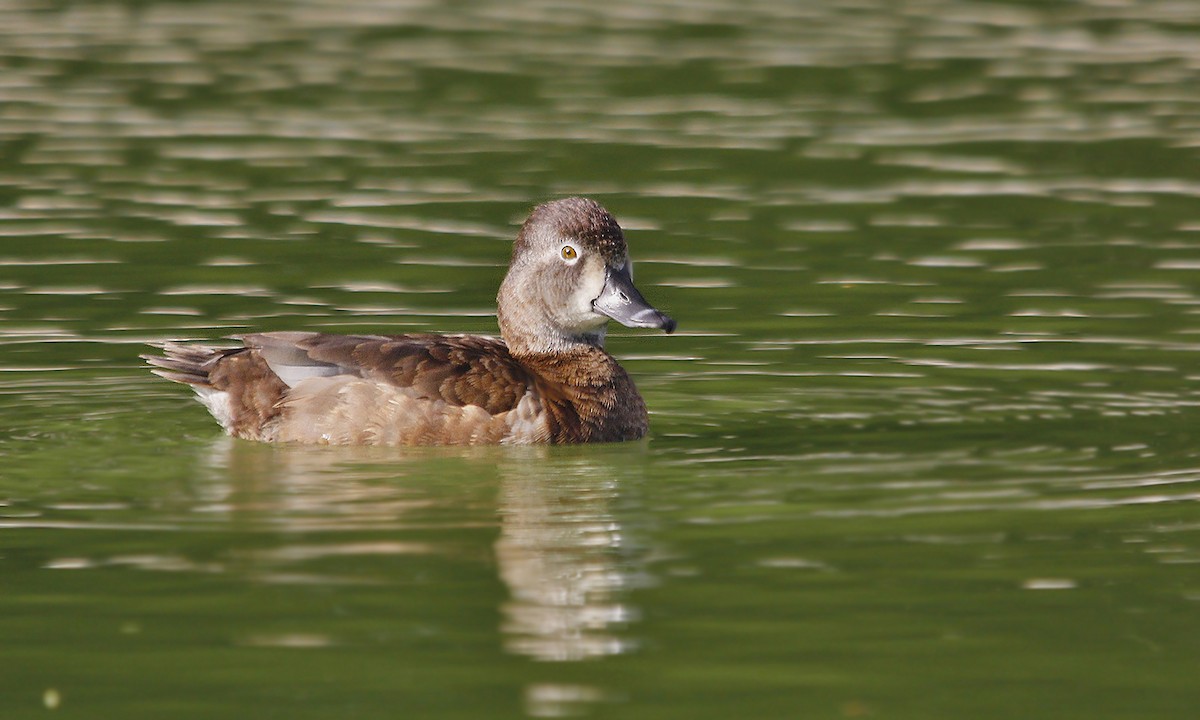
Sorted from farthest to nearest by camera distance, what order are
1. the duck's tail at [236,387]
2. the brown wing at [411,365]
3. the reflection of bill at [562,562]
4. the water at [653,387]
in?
the duck's tail at [236,387] → the brown wing at [411,365] → the reflection of bill at [562,562] → the water at [653,387]

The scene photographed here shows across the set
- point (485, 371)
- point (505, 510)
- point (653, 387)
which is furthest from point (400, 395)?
point (653, 387)

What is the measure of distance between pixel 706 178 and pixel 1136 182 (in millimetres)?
3367

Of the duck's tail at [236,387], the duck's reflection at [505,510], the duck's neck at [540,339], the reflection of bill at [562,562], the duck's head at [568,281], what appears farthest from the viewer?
the duck's neck at [540,339]

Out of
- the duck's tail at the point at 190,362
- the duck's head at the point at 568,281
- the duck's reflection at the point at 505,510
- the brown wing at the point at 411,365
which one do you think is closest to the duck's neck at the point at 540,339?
the duck's head at the point at 568,281

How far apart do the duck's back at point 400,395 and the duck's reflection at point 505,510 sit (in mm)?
111

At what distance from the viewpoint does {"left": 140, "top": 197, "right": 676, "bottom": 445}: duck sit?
10766 millimetres

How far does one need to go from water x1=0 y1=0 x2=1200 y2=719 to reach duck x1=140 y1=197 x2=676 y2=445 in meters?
0.19

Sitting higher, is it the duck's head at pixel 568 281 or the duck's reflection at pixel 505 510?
the duck's head at pixel 568 281

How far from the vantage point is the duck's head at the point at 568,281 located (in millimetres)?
11211

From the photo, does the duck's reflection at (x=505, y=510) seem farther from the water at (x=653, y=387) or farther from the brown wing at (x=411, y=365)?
the brown wing at (x=411, y=365)

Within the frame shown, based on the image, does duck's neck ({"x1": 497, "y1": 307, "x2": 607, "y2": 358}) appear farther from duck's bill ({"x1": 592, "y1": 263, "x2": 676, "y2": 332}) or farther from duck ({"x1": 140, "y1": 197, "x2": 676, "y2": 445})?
duck's bill ({"x1": 592, "y1": 263, "x2": 676, "y2": 332})

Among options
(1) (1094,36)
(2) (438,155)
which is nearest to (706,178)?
(2) (438,155)

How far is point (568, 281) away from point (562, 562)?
2.96 m

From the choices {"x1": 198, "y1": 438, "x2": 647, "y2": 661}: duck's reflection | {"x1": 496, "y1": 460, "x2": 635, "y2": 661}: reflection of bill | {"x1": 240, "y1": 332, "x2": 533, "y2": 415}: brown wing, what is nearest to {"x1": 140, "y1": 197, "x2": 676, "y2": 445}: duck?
{"x1": 240, "y1": 332, "x2": 533, "y2": 415}: brown wing
